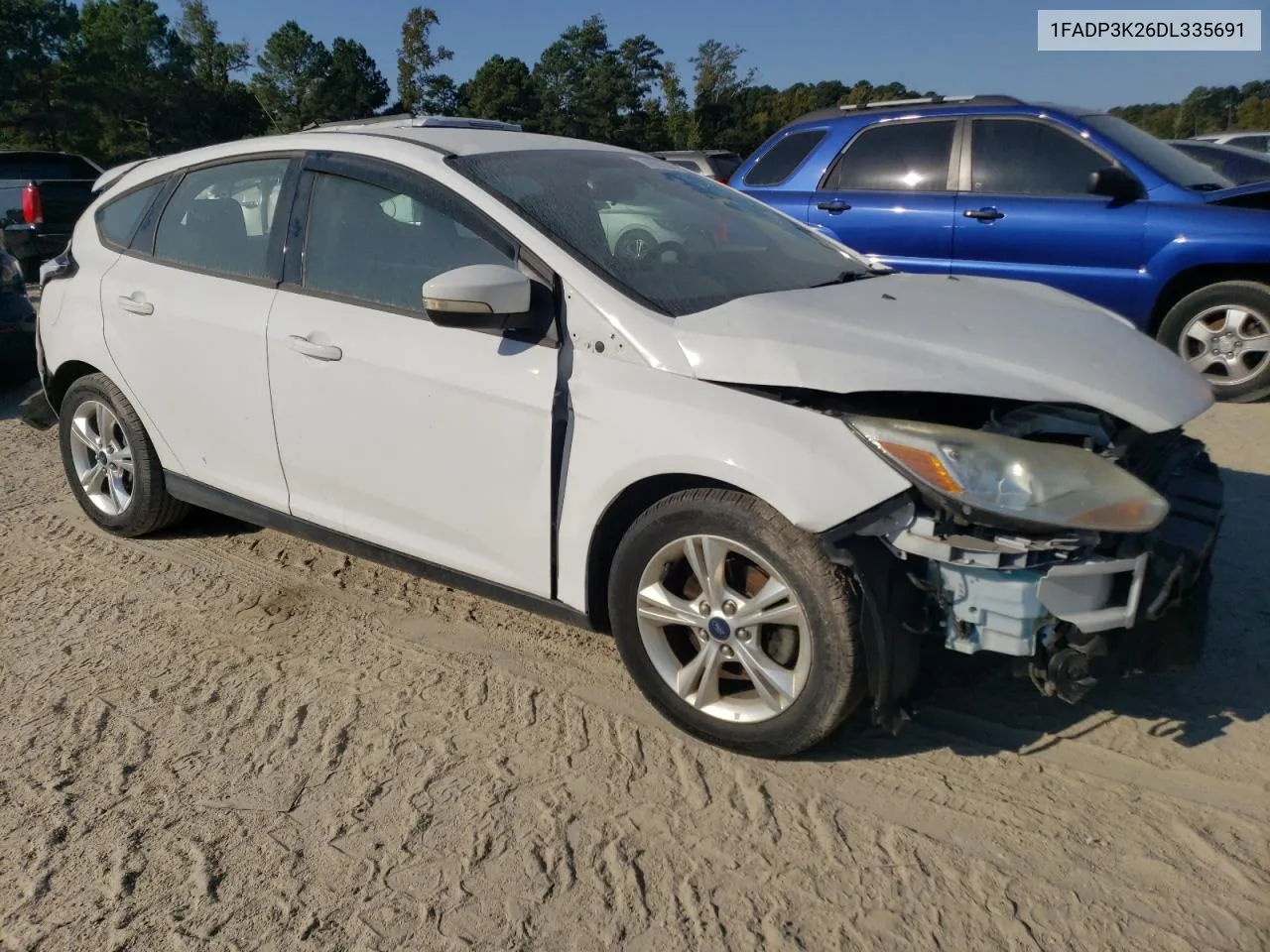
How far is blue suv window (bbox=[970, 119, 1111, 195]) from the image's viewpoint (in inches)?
263

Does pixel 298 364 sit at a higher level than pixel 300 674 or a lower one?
higher

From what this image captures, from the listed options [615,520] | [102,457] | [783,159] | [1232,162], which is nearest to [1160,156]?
[1232,162]

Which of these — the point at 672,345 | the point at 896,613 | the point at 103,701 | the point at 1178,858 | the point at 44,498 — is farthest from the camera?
the point at 44,498

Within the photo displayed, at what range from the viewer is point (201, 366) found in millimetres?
3816

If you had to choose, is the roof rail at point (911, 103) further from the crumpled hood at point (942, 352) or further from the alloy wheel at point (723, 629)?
the alloy wheel at point (723, 629)

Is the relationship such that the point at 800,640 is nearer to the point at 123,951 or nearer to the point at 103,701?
the point at 123,951

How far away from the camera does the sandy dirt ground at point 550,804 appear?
2268 millimetres

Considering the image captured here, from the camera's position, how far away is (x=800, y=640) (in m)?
2.65

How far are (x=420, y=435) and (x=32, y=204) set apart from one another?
10869 mm

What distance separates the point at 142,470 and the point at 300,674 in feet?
4.91

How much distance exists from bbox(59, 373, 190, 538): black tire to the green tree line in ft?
102

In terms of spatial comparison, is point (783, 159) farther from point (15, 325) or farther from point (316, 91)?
point (316, 91)

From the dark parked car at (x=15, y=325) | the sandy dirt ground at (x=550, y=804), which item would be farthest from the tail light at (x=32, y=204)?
the sandy dirt ground at (x=550, y=804)

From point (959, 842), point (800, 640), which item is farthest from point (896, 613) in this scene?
point (959, 842)
